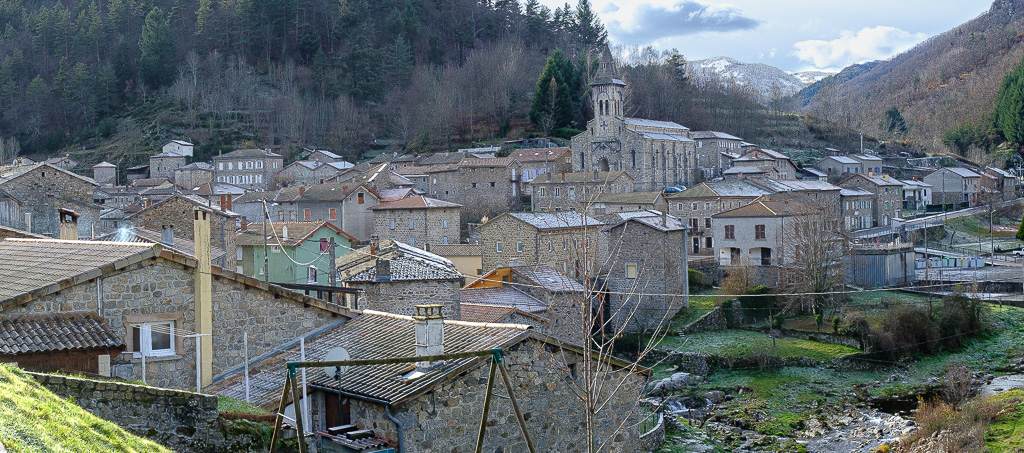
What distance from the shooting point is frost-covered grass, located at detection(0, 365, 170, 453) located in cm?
576

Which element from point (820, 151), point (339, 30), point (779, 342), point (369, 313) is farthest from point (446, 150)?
point (369, 313)

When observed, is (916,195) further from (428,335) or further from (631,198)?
(428,335)

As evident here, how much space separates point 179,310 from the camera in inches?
438

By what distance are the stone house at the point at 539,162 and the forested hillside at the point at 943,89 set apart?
51.9 meters

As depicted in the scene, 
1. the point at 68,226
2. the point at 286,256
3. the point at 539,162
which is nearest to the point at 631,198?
the point at 539,162

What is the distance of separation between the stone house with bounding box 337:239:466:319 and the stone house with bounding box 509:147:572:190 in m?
39.3

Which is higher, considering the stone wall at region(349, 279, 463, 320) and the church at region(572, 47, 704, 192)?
the church at region(572, 47, 704, 192)

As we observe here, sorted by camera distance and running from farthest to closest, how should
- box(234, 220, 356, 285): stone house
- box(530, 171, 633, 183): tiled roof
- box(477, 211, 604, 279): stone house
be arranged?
box(530, 171, 633, 183): tiled roof → box(477, 211, 604, 279): stone house → box(234, 220, 356, 285): stone house

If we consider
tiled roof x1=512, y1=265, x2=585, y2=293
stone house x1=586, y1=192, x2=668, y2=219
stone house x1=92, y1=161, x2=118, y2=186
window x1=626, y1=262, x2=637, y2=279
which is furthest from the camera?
stone house x1=92, y1=161, x2=118, y2=186

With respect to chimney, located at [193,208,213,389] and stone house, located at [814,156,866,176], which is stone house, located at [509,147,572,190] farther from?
chimney, located at [193,208,213,389]

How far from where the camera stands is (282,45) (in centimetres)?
10069

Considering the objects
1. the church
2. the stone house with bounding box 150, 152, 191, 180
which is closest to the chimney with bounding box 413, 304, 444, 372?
the church

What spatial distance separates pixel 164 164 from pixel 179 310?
67995mm

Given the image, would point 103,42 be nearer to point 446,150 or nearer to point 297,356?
point 446,150
